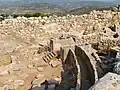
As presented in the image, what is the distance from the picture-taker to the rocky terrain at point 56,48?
11094mm

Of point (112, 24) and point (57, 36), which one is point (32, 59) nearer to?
point (57, 36)

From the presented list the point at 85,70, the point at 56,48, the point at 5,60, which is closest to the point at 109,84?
the point at 85,70

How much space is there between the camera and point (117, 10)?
20781mm

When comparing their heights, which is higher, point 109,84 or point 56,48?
point 109,84

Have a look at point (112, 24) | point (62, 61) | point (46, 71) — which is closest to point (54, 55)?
point (62, 61)

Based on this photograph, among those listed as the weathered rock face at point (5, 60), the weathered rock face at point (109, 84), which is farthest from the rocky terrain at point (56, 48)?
the weathered rock face at point (109, 84)

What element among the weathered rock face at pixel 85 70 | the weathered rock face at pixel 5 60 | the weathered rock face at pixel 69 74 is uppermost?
the weathered rock face at pixel 85 70

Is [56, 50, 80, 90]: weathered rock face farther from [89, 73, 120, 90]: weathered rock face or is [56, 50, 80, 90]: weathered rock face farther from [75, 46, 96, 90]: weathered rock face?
[89, 73, 120, 90]: weathered rock face

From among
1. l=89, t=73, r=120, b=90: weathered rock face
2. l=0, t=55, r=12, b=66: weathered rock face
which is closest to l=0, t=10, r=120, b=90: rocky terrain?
l=0, t=55, r=12, b=66: weathered rock face

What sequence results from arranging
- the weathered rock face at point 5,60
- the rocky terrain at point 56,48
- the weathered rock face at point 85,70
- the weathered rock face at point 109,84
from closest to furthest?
the weathered rock face at point 109,84
the weathered rock face at point 85,70
the rocky terrain at point 56,48
the weathered rock face at point 5,60

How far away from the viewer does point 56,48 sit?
15.6m

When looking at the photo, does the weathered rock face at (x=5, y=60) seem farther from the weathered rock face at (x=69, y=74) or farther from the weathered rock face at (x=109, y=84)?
the weathered rock face at (x=109, y=84)

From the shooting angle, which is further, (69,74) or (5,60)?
(5,60)

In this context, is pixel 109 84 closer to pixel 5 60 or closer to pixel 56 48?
pixel 5 60
